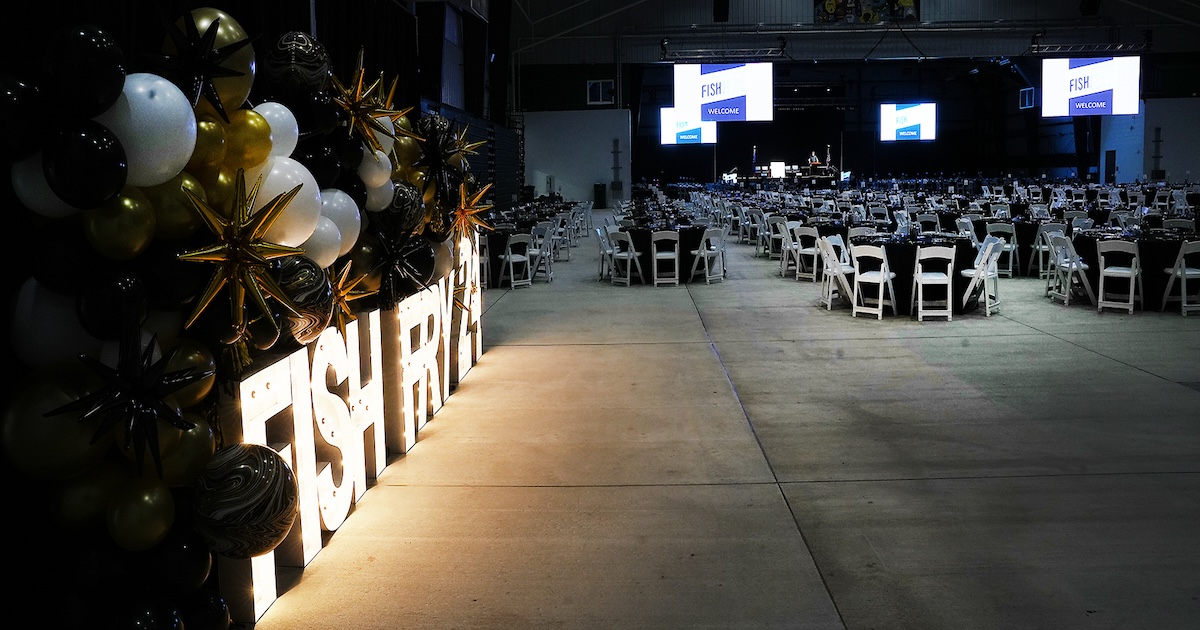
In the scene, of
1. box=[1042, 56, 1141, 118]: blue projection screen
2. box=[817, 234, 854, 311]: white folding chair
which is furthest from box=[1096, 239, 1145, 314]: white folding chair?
box=[1042, 56, 1141, 118]: blue projection screen

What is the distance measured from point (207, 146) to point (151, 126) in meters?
0.30

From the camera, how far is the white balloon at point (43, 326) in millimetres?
2211

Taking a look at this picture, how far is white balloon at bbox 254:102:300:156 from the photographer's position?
297 centimetres

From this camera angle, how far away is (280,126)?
9.86 ft

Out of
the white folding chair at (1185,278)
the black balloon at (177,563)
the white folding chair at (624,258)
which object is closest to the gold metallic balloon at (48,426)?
the black balloon at (177,563)

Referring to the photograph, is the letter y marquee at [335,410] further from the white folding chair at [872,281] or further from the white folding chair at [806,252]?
the white folding chair at [806,252]

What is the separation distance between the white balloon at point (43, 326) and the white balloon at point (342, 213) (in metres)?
1.23

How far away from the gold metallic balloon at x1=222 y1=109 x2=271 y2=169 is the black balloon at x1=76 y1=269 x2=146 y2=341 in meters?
0.58

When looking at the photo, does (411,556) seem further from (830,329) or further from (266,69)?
(830,329)

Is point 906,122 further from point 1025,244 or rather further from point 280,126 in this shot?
point 280,126

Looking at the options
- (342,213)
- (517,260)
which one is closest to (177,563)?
(342,213)

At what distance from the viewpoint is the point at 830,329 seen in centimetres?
841

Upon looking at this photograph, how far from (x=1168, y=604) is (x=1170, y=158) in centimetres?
3188

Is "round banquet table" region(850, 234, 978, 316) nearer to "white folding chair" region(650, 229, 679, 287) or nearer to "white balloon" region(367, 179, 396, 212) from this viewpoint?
"white folding chair" region(650, 229, 679, 287)
